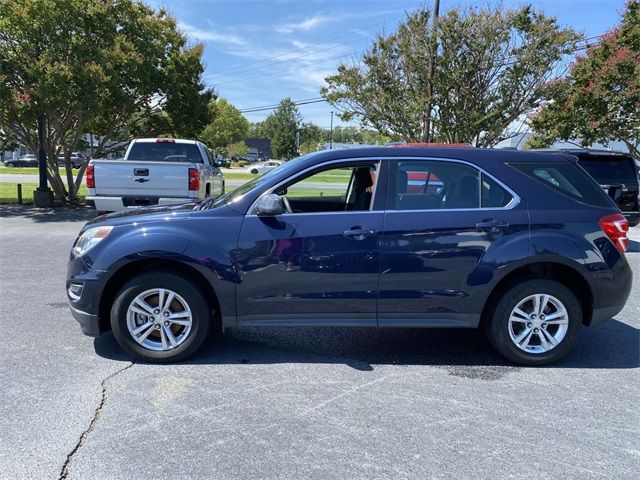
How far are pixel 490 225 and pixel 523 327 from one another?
950 millimetres

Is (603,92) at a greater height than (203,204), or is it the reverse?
(603,92)

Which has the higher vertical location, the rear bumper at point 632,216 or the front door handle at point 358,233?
the front door handle at point 358,233

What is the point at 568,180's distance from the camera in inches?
175

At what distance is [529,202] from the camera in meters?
4.27

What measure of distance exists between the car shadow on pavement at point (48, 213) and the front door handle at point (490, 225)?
39.1 ft

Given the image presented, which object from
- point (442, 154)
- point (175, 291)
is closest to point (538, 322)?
point (442, 154)

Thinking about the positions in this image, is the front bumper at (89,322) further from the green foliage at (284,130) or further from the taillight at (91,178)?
the green foliage at (284,130)

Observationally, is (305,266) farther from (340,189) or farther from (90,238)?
(340,189)

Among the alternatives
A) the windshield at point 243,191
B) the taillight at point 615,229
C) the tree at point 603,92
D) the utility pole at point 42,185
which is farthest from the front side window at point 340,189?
the utility pole at point 42,185

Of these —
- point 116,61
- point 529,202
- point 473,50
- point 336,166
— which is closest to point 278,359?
point 336,166

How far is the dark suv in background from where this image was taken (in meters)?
9.94

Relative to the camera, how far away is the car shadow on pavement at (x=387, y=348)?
4.43 meters

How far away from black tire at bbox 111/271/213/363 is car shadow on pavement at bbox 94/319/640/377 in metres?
0.18

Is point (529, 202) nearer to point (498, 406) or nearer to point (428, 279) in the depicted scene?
point (428, 279)
